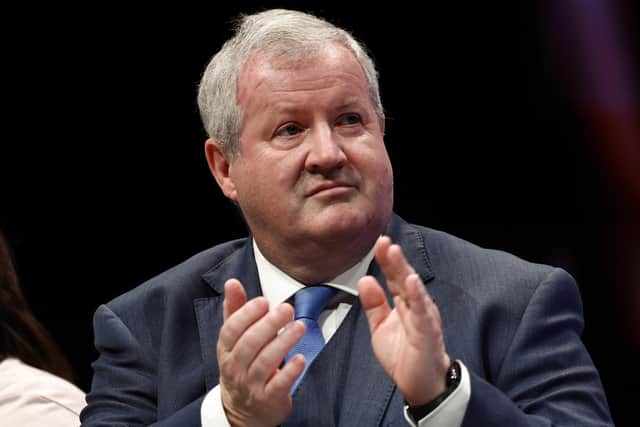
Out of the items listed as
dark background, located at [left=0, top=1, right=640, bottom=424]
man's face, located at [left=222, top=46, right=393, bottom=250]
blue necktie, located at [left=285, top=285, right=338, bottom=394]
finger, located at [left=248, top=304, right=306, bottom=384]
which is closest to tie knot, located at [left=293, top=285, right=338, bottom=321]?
blue necktie, located at [left=285, top=285, right=338, bottom=394]

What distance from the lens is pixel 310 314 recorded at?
221 cm

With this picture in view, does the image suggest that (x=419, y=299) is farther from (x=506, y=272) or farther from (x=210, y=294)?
(x=210, y=294)

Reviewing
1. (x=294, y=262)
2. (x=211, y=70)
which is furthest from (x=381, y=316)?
(x=211, y=70)

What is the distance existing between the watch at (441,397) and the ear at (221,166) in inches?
32.7

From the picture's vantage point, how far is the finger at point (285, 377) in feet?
5.76

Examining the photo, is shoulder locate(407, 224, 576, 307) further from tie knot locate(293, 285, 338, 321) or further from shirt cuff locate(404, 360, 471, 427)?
shirt cuff locate(404, 360, 471, 427)

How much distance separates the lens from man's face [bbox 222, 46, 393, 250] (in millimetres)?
2152

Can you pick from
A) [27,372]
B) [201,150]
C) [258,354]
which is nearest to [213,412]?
[258,354]

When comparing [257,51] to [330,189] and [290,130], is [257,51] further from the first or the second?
[330,189]

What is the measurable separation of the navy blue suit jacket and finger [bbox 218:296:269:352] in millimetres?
255

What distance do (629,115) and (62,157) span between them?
1.83m

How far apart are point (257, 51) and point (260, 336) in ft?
2.58

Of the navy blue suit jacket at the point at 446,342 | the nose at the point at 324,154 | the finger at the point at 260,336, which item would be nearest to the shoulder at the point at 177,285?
the navy blue suit jacket at the point at 446,342

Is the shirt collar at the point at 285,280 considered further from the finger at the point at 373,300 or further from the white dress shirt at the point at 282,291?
the finger at the point at 373,300
